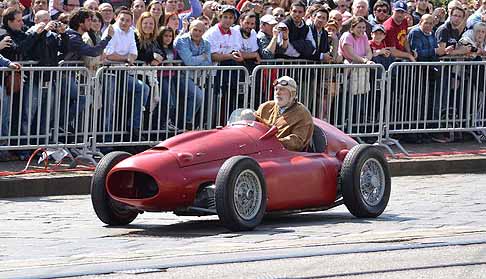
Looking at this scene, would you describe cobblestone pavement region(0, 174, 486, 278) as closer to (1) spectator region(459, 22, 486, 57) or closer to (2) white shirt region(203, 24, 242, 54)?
(2) white shirt region(203, 24, 242, 54)

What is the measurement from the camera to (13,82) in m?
15.1

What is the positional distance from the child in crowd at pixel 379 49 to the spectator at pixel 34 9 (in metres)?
4.64

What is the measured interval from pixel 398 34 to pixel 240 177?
7855mm

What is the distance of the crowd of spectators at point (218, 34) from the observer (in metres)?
15.8

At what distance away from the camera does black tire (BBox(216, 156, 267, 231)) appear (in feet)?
38.5

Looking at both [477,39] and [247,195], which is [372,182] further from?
[477,39]

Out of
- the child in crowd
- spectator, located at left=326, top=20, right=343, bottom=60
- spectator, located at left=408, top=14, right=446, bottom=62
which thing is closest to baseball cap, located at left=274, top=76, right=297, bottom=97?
spectator, located at left=326, top=20, right=343, bottom=60

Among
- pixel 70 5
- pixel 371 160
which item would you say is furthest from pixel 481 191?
pixel 70 5

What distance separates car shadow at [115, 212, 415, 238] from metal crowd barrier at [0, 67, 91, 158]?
2.94m

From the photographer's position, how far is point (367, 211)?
516 inches

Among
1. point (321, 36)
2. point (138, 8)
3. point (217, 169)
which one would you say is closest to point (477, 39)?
point (321, 36)

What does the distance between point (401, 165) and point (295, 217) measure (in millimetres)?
4258

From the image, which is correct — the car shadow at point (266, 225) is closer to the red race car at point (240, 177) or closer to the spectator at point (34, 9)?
the red race car at point (240, 177)

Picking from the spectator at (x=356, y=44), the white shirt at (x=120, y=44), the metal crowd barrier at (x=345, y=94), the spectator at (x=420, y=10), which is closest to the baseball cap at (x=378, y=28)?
the spectator at (x=356, y=44)
